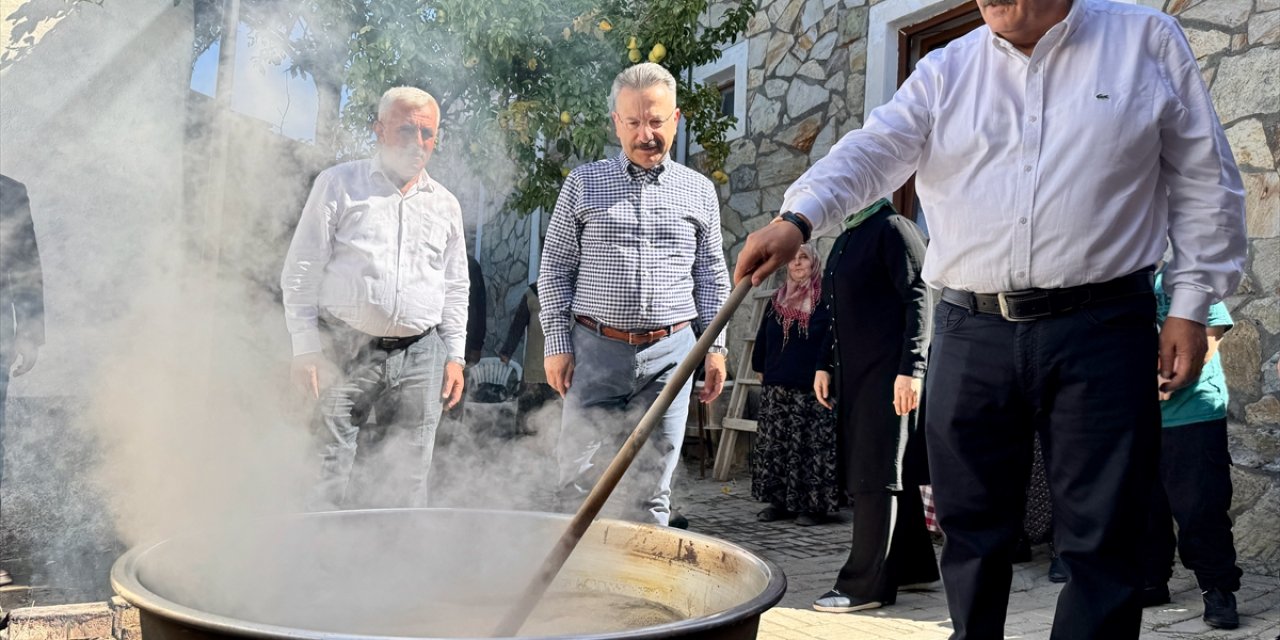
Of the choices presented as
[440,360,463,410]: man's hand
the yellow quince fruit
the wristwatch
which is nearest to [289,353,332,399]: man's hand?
[440,360,463,410]: man's hand

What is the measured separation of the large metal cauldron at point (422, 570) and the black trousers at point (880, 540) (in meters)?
1.93

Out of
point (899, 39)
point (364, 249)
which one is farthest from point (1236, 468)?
point (364, 249)

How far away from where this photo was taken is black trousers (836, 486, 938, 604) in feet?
13.0

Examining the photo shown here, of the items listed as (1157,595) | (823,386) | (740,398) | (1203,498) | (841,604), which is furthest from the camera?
(740,398)

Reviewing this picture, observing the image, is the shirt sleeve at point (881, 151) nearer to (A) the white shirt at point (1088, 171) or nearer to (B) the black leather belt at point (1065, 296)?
(A) the white shirt at point (1088, 171)

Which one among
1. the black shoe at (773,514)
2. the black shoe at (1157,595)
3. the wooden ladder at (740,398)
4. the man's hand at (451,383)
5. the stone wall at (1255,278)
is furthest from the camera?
the wooden ladder at (740,398)

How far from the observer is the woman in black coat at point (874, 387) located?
3924 mm

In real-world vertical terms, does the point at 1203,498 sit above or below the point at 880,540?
above

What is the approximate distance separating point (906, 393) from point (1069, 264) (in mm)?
1599

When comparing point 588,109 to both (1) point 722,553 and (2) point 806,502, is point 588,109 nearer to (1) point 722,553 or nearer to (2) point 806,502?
(2) point 806,502

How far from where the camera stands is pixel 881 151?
2467mm

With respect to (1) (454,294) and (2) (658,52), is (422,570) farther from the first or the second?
(2) (658,52)

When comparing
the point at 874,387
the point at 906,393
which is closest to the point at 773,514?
the point at 874,387

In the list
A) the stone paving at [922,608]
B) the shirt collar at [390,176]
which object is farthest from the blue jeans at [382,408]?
the stone paving at [922,608]
